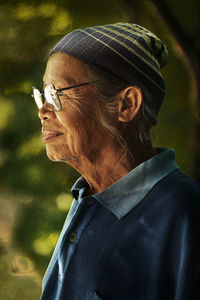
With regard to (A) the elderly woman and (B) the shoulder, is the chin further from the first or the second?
(B) the shoulder

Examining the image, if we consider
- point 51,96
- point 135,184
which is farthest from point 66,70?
point 135,184

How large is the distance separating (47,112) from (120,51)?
0.24 m

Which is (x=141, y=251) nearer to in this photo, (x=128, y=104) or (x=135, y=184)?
(x=135, y=184)

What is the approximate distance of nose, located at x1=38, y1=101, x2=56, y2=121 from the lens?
964mm

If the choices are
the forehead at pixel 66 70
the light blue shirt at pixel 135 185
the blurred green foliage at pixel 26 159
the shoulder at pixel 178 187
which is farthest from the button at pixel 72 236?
the blurred green foliage at pixel 26 159

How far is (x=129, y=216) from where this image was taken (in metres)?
0.88

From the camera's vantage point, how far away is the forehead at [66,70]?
0.94 m

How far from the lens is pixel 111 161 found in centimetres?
96

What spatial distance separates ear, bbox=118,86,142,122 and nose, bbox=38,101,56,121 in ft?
0.56

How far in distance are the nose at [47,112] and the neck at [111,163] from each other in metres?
0.13

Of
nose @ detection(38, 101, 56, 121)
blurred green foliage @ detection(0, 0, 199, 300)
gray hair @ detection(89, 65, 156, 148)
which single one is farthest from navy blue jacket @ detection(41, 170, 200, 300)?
blurred green foliage @ detection(0, 0, 199, 300)

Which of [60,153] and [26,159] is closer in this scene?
[60,153]

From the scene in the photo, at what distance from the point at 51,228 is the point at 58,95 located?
0.88 m

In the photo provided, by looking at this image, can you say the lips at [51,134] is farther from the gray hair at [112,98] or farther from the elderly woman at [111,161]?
the gray hair at [112,98]
